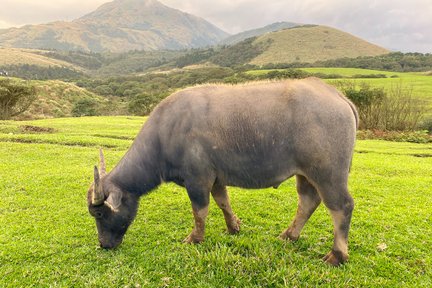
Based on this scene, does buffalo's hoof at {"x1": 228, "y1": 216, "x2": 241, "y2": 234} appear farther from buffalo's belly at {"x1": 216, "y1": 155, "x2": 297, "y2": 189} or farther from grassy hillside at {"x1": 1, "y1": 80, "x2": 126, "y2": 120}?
grassy hillside at {"x1": 1, "y1": 80, "x2": 126, "y2": 120}

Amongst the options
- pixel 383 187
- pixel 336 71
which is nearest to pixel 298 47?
pixel 336 71

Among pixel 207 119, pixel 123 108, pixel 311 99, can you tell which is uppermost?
pixel 311 99

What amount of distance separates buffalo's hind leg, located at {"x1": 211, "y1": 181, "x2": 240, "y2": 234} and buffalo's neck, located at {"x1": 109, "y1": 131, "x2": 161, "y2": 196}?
1.12m

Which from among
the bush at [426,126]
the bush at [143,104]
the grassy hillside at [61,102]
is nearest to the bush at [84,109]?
the grassy hillside at [61,102]

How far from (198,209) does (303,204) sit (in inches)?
79.6

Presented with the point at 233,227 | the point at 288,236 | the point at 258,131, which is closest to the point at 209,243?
the point at 233,227

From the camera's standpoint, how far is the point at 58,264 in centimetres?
547

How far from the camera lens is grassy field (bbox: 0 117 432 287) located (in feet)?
16.5

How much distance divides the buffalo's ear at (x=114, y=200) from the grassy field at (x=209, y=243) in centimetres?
93

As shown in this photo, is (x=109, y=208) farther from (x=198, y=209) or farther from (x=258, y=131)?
(x=258, y=131)

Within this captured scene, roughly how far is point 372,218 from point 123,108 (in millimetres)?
59960

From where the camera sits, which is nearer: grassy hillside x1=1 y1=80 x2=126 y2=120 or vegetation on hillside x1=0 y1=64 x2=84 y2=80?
Answer: grassy hillside x1=1 y1=80 x2=126 y2=120

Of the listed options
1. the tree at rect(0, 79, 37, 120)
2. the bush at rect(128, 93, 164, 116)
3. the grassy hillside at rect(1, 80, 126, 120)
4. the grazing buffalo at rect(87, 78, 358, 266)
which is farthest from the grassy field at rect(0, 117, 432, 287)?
the grassy hillside at rect(1, 80, 126, 120)

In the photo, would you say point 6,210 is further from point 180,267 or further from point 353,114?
point 353,114
